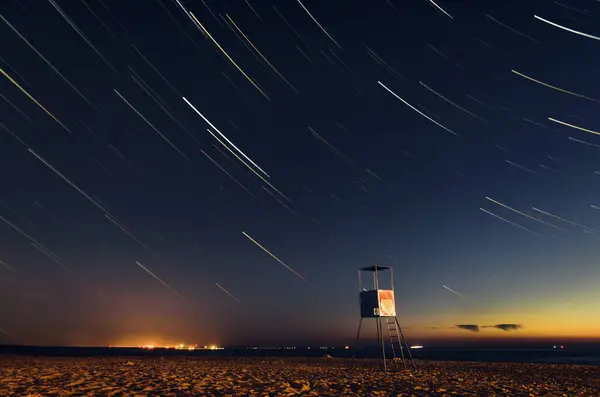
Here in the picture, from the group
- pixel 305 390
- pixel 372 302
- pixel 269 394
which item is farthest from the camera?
pixel 372 302

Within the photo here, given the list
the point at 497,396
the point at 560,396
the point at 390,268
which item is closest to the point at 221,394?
the point at 497,396

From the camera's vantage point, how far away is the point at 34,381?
14.6 m

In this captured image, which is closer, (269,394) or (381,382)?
(269,394)

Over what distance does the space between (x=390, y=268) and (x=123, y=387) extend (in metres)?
15.8

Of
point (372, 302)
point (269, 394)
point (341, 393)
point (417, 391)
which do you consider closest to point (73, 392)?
point (269, 394)

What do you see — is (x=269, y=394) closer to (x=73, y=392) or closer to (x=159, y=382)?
(x=159, y=382)

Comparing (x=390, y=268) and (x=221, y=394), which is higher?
(x=390, y=268)

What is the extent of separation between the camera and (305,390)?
14188mm

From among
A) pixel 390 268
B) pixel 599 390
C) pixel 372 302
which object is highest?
pixel 390 268

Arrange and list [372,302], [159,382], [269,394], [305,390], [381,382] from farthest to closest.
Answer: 1. [372,302]
2. [381,382]
3. [159,382]
4. [305,390]
5. [269,394]

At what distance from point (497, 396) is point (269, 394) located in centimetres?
780

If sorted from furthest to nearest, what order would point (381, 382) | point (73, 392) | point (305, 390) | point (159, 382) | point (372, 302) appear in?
point (372, 302), point (381, 382), point (159, 382), point (305, 390), point (73, 392)

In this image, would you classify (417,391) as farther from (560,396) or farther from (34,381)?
(34,381)

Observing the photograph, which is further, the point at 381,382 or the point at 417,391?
the point at 381,382
